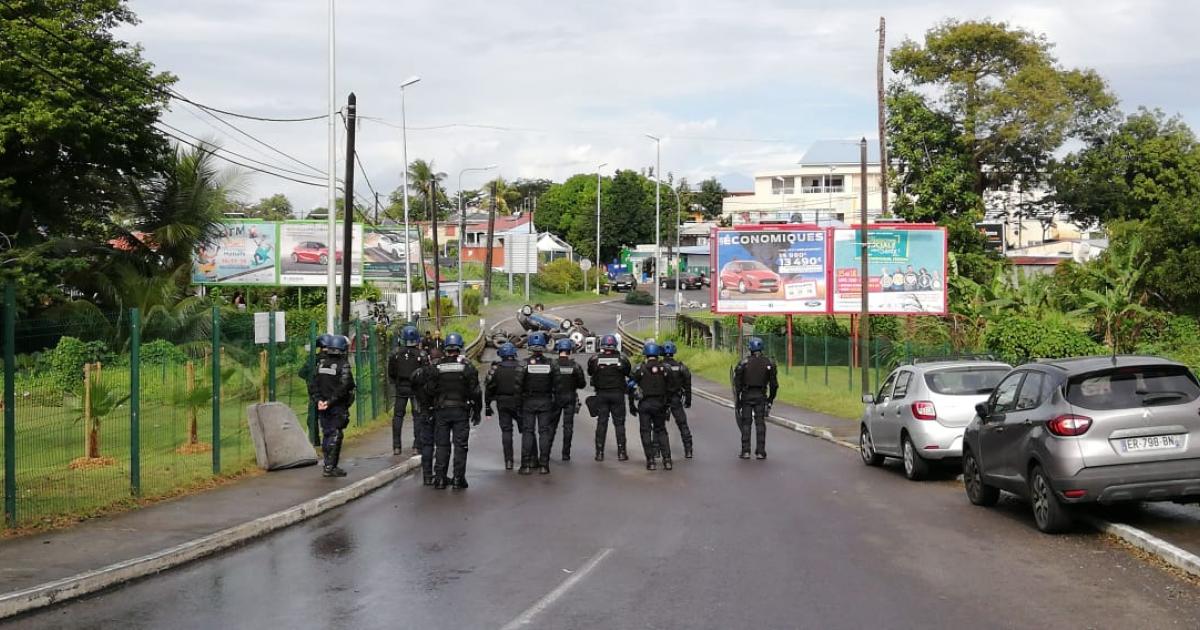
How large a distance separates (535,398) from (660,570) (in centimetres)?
689

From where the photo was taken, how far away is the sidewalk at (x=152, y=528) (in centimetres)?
897

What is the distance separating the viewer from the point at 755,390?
691 inches

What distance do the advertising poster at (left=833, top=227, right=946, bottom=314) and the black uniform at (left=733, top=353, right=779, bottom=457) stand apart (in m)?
25.1

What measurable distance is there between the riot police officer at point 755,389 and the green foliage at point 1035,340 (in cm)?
1438

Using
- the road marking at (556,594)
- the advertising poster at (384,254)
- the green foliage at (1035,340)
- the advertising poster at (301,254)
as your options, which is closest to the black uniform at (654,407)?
the road marking at (556,594)

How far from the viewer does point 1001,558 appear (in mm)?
9547

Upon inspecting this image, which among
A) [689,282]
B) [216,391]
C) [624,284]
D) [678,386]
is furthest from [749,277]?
[689,282]

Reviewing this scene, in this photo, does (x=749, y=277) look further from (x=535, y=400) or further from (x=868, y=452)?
(x=535, y=400)

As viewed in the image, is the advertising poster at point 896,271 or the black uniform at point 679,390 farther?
the advertising poster at point 896,271

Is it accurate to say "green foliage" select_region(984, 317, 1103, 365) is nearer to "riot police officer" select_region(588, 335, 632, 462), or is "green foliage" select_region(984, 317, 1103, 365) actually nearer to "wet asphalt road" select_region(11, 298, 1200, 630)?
"riot police officer" select_region(588, 335, 632, 462)

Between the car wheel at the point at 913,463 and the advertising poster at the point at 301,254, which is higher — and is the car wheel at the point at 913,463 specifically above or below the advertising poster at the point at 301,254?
below

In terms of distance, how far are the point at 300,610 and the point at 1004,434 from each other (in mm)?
6905

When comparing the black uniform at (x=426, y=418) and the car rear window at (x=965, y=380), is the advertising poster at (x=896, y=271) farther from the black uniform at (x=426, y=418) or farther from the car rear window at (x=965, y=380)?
the black uniform at (x=426, y=418)

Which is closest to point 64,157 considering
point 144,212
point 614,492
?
point 144,212
